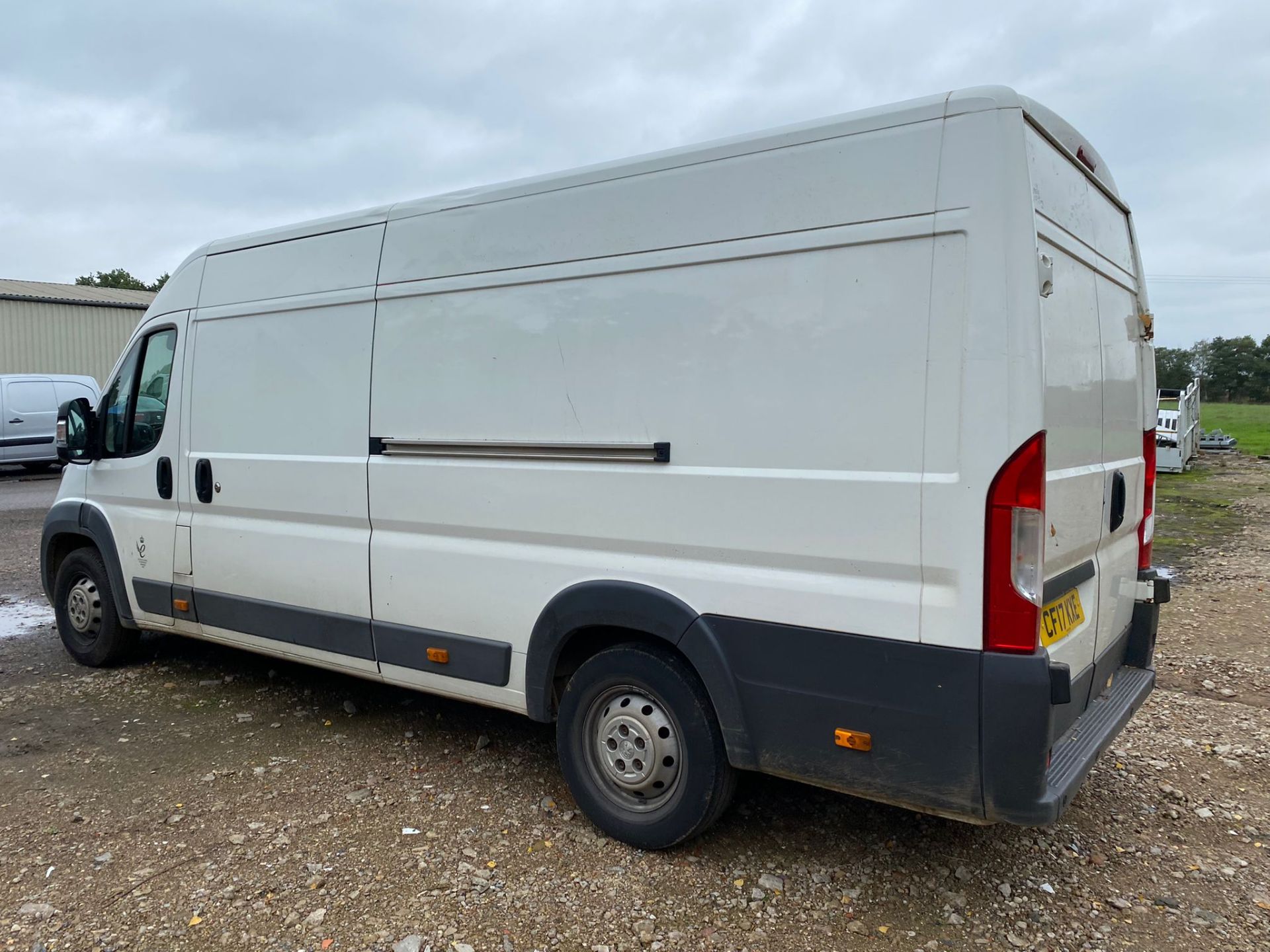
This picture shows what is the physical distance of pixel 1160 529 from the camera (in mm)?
11773

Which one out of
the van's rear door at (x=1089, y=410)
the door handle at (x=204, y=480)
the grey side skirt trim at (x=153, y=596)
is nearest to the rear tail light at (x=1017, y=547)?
the van's rear door at (x=1089, y=410)

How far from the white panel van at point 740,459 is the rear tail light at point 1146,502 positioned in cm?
4

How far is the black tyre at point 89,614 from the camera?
5680mm

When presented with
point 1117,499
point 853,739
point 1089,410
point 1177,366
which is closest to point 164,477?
point 853,739

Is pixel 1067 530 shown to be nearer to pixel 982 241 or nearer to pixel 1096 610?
pixel 1096 610

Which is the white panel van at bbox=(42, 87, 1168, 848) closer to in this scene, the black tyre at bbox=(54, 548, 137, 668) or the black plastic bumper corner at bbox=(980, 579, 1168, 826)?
the black plastic bumper corner at bbox=(980, 579, 1168, 826)

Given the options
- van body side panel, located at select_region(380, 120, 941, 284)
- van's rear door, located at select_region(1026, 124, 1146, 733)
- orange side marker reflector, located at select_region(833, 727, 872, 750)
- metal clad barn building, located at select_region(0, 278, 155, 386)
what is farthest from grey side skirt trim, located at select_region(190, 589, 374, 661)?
metal clad barn building, located at select_region(0, 278, 155, 386)

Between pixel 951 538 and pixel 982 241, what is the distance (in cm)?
87

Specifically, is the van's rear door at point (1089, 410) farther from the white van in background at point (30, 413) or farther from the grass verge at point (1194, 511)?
the white van in background at point (30, 413)

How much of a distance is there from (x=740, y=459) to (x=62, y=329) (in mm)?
29984

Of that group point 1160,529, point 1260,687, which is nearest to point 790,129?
point 1260,687

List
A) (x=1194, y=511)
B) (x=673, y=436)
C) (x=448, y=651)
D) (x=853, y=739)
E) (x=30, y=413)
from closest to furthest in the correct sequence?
(x=853, y=739) → (x=673, y=436) → (x=448, y=651) → (x=1194, y=511) → (x=30, y=413)

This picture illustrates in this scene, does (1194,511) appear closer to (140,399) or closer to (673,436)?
(673,436)

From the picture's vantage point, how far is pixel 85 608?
19.0 feet
